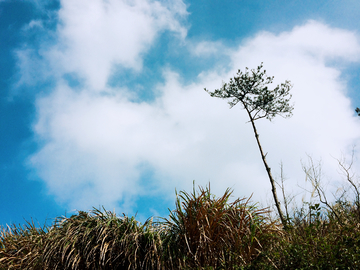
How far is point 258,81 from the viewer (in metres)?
10.9

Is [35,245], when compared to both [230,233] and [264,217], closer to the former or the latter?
[230,233]

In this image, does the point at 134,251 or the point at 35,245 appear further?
the point at 35,245

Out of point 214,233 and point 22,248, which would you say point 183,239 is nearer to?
point 214,233

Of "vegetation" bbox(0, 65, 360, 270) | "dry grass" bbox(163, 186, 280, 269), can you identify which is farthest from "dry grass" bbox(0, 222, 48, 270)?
"dry grass" bbox(163, 186, 280, 269)

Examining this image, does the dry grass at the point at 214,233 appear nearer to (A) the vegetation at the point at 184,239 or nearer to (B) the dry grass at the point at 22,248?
(A) the vegetation at the point at 184,239

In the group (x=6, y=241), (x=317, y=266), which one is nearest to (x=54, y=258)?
(x=6, y=241)

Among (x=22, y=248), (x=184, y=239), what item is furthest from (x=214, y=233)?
(x=22, y=248)

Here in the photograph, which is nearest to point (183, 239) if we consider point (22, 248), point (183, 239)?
point (183, 239)

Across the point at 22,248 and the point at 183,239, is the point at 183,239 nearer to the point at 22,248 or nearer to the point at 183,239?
the point at 183,239

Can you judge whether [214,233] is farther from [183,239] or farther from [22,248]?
[22,248]

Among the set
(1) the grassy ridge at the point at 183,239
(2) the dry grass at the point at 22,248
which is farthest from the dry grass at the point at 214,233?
(2) the dry grass at the point at 22,248

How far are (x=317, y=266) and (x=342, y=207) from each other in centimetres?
309

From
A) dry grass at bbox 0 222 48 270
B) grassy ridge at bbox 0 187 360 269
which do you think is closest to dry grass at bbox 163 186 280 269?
grassy ridge at bbox 0 187 360 269

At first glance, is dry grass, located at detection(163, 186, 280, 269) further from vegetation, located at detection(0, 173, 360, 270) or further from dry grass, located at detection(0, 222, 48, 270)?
dry grass, located at detection(0, 222, 48, 270)
